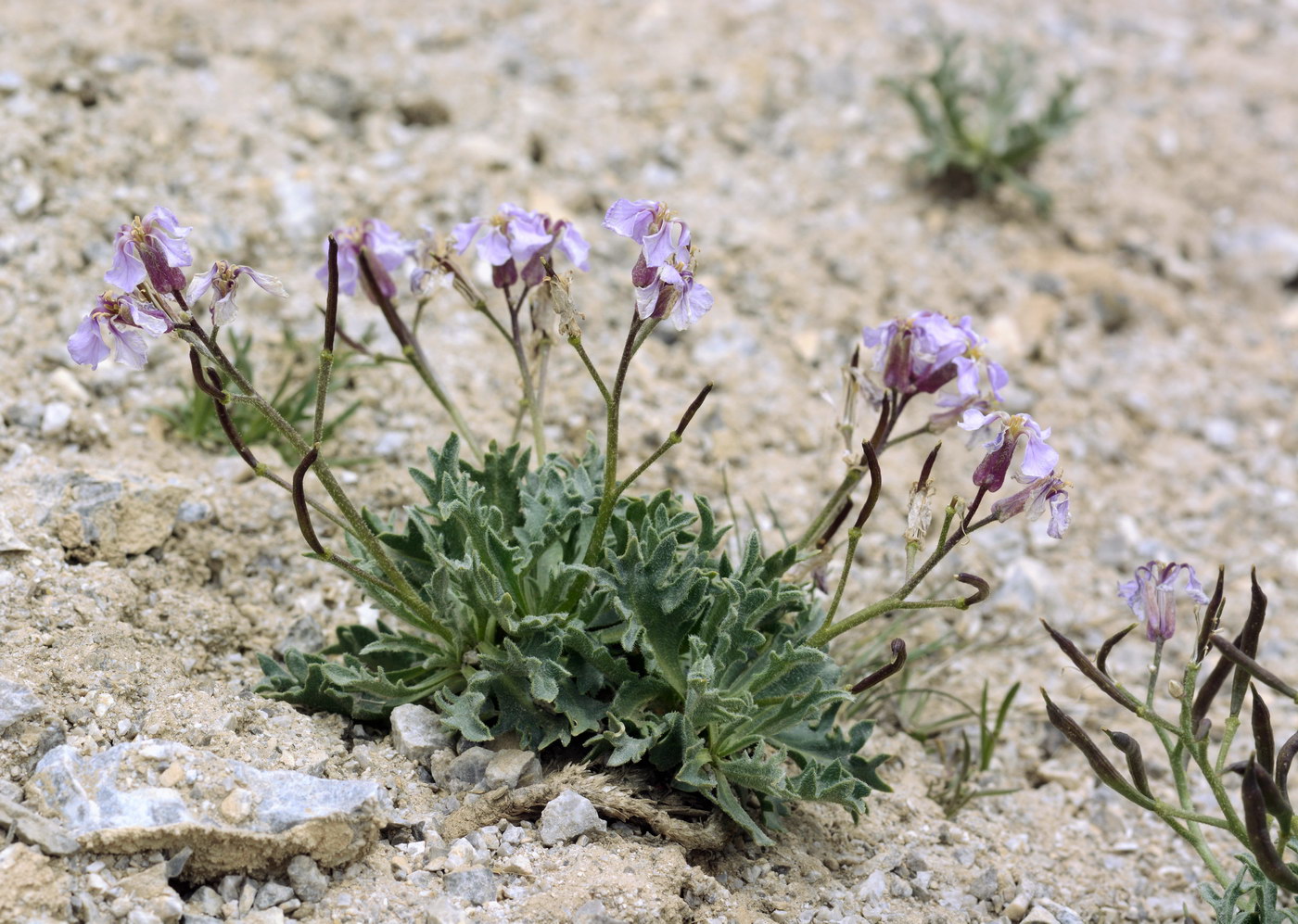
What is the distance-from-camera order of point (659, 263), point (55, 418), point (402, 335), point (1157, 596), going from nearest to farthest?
1. point (659, 263)
2. point (1157, 596)
3. point (402, 335)
4. point (55, 418)

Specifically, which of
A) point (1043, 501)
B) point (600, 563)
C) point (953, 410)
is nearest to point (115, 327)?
point (600, 563)

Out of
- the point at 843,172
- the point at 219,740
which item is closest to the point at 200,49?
the point at 843,172

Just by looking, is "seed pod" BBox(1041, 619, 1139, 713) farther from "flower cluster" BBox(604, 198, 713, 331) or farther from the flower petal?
the flower petal

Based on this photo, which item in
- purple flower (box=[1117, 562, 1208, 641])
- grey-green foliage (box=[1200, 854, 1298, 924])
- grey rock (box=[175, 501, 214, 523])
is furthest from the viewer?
grey rock (box=[175, 501, 214, 523])

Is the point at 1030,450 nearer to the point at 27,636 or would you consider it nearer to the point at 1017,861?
the point at 1017,861

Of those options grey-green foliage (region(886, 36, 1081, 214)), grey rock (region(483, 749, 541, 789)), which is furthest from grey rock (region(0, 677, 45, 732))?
grey-green foliage (region(886, 36, 1081, 214))

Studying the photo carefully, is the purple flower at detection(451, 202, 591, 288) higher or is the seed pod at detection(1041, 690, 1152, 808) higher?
the purple flower at detection(451, 202, 591, 288)

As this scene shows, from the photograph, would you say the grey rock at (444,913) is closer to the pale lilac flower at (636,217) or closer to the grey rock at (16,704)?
the grey rock at (16,704)

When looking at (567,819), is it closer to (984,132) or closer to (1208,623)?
(1208,623)
